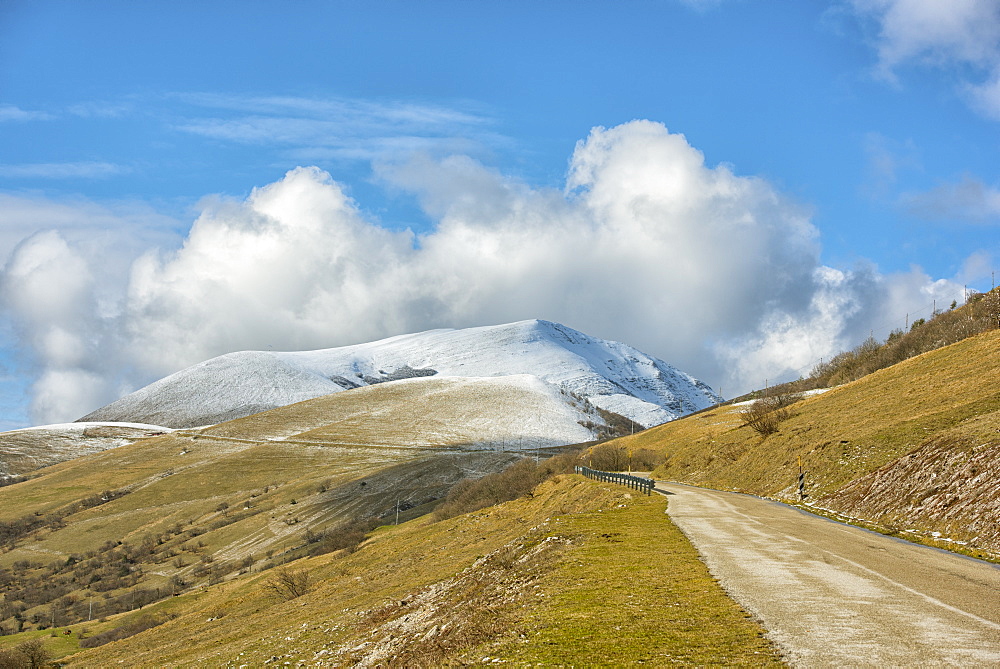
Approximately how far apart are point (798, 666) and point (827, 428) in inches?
1529

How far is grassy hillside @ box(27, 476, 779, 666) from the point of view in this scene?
1293 cm

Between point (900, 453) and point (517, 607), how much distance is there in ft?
79.1

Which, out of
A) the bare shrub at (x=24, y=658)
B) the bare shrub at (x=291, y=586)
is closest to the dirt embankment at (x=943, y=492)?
the bare shrub at (x=291, y=586)

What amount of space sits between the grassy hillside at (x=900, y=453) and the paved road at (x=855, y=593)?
9.58 ft

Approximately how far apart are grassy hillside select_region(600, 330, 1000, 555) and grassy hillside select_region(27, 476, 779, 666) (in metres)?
8.66

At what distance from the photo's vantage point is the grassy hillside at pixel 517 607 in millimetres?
12930

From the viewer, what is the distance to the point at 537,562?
23.2 metres

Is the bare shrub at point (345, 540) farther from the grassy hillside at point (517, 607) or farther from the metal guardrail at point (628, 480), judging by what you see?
the metal guardrail at point (628, 480)

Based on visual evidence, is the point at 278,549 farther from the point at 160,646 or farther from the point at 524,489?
the point at 160,646

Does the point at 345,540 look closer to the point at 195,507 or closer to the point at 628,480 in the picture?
the point at 628,480

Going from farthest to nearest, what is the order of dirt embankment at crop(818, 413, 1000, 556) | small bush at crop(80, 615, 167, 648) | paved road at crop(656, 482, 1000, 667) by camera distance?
small bush at crop(80, 615, 167, 648) → dirt embankment at crop(818, 413, 1000, 556) → paved road at crop(656, 482, 1000, 667)

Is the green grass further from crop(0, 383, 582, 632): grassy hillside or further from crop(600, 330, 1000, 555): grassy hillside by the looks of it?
crop(0, 383, 582, 632): grassy hillside

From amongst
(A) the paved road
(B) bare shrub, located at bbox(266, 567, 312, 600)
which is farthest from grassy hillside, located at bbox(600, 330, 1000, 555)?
(B) bare shrub, located at bbox(266, 567, 312, 600)

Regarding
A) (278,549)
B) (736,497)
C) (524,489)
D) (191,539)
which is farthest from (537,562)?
(191,539)
